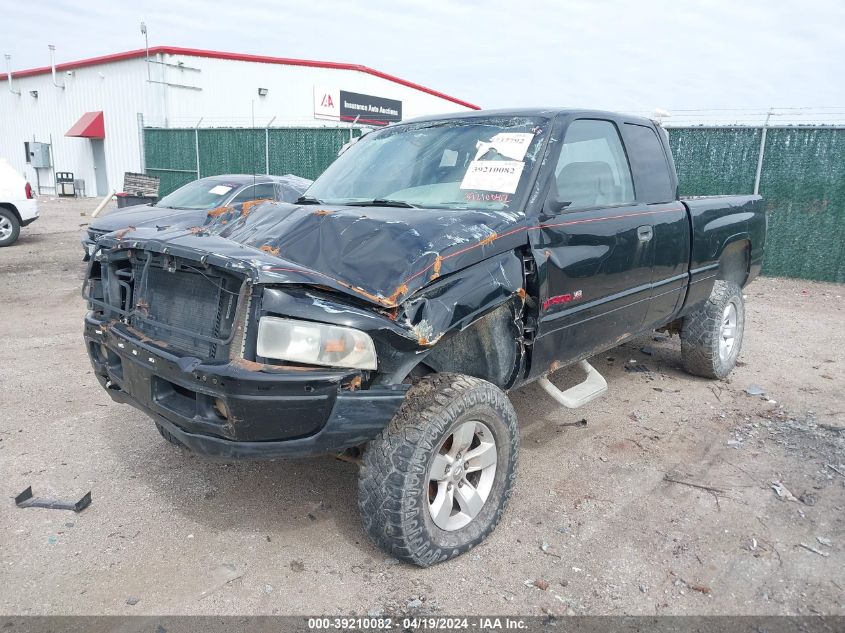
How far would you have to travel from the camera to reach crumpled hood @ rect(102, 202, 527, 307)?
8.33 ft

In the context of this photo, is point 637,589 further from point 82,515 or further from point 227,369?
point 82,515

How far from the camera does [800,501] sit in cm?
343

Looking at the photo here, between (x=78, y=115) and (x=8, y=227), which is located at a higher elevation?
(x=78, y=115)

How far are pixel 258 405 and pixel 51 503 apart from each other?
5.82ft

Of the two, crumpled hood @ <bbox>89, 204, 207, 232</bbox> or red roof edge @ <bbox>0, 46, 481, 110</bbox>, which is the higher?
red roof edge @ <bbox>0, 46, 481, 110</bbox>

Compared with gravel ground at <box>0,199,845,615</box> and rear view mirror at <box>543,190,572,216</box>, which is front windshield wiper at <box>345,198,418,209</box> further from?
gravel ground at <box>0,199,845,615</box>

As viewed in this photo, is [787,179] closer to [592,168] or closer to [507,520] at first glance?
[592,168]

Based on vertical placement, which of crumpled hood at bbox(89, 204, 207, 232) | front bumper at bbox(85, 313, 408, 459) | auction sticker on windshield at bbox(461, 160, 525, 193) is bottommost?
front bumper at bbox(85, 313, 408, 459)

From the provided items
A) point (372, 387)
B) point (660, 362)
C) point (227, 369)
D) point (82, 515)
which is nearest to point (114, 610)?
point (82, 515)

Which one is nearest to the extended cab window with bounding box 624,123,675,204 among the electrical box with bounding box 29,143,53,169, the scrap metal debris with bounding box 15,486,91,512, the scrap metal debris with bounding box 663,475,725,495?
the scrap metal debris with bounding box 663,475,725,495

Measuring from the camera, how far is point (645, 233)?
13.2 feet

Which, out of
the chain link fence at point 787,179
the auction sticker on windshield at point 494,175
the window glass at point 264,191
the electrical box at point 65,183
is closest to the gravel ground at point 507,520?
the auction sticker on windshield at point 494,175

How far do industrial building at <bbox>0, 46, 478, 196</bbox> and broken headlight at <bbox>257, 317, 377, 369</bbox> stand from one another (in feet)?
57.6

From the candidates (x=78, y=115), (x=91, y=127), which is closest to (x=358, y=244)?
(x=91, y=127)
